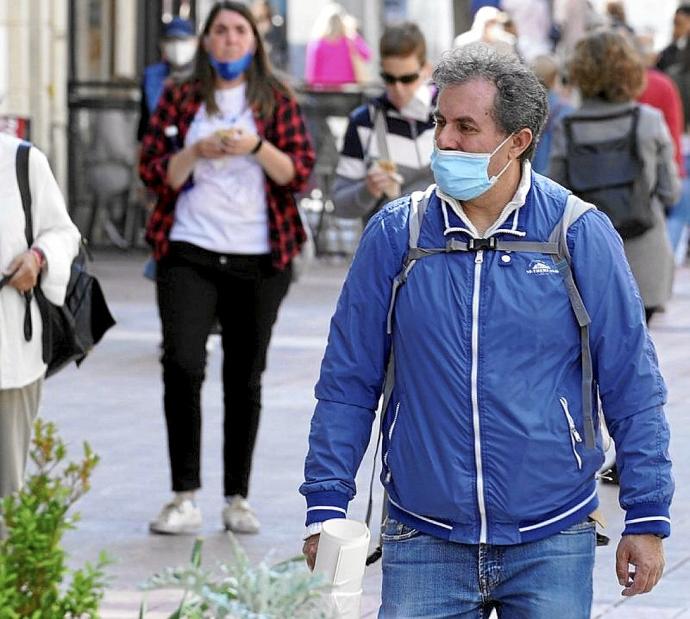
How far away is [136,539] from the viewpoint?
22.7 ft

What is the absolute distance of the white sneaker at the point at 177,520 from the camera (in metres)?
6.99

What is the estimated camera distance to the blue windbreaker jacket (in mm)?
3588

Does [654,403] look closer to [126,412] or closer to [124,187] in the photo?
[126,412]

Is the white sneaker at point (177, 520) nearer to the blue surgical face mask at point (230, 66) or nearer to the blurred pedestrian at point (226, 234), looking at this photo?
the blurred pedestrian at point (226, 234)

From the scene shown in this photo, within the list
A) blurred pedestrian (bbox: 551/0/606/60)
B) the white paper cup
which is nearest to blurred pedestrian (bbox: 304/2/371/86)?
blurred pedestrian (bbox: 551/0/606/60)

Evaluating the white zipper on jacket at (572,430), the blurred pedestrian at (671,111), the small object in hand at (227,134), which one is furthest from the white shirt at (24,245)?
the blurred pedestrian at (671,111)

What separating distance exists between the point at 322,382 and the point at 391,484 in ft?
0.80

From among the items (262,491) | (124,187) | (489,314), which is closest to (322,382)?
(489,314)

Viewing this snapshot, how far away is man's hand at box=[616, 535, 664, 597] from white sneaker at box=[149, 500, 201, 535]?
353 centimetres

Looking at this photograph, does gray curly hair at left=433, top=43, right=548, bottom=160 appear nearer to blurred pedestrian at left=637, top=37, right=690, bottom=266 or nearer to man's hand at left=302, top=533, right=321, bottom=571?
man's hand at left=302, top=533, right=321, bottom=571

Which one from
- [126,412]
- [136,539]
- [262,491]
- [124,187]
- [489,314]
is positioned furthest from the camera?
[124,187]

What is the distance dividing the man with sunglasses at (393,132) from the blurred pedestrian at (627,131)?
955 mm

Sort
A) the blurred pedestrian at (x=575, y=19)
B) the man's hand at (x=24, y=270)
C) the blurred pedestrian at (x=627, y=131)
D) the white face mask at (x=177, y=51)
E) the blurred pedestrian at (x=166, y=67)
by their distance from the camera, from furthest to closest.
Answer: the blurred pedestrian at (x=575, y=19)
the white face mask at (x=177, y=51)
the blurred pedestrian at (x=166, y=67)
the blurred pedestrian at (x=627, y=131)
the man's hand at (x=24, y=270)

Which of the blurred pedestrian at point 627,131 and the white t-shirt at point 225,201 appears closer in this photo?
the white t-shirt at point 225,201
